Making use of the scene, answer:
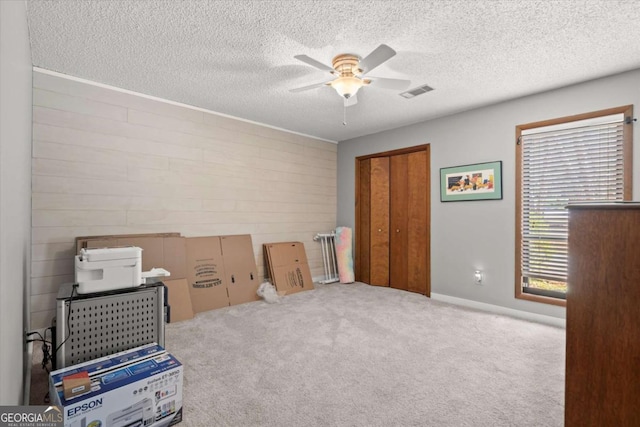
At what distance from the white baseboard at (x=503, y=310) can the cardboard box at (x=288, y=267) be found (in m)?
1.94

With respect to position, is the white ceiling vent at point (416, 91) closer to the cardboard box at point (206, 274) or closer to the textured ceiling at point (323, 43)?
the textured ceiling at point (323, 43)

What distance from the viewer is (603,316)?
112 centimetres

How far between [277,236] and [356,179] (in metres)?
1.76

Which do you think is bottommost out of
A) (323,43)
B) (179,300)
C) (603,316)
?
(179,300)

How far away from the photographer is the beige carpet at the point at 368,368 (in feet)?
5.90

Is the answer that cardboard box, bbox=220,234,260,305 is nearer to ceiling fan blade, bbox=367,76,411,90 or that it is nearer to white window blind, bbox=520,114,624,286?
ceiling fan blade, bbox=367,76,411,90

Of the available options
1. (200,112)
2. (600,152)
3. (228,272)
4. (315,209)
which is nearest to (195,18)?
(200,112)

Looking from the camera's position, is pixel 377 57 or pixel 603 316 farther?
pixel 377 57

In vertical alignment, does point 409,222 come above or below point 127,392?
above

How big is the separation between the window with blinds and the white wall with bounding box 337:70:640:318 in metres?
0.10

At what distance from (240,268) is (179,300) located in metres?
0.94

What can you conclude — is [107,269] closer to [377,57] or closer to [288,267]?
[377,57]

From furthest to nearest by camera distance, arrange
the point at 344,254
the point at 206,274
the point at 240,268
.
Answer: the point at 344,254 < the point at 240,268 < the point at 206,274

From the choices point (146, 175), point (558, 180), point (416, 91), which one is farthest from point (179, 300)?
point (558, 180)
